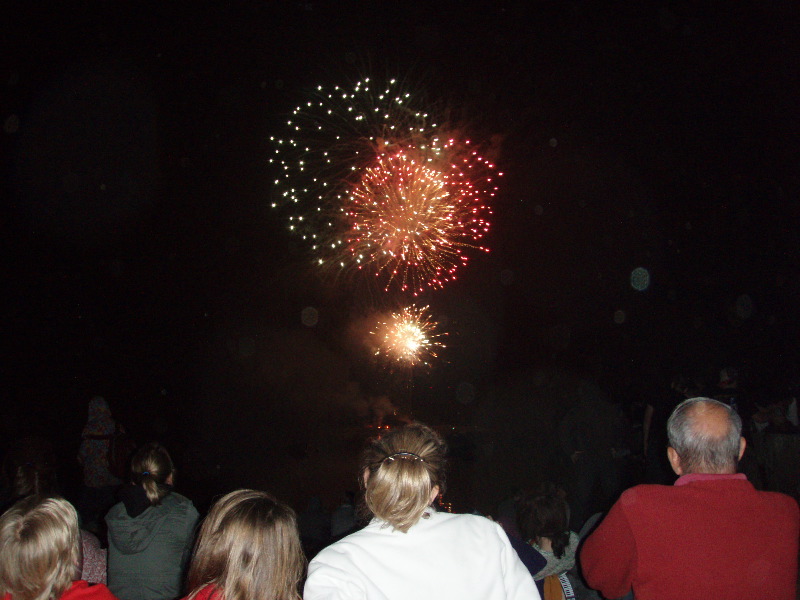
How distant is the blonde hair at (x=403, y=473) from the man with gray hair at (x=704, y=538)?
0.71 metres

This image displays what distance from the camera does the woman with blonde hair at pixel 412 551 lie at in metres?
2.16

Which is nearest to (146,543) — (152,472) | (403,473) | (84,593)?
(152,472)

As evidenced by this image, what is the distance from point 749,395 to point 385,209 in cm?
844

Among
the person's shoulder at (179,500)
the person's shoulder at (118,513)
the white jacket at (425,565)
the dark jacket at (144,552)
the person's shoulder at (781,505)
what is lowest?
the dark jacket at (144,552)

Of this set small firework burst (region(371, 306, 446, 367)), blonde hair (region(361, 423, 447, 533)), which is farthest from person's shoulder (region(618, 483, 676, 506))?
small firework burst (region(371, 306, 446, 367))

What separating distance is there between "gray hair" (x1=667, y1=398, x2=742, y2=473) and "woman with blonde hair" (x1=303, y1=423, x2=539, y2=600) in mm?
817

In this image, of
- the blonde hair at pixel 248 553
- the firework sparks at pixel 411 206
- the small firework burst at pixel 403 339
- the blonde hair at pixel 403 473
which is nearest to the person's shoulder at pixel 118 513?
the blonde hair at pixel 248 553

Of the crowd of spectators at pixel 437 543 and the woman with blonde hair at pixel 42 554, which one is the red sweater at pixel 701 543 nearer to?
the crowd of spectators at pixel 437 543

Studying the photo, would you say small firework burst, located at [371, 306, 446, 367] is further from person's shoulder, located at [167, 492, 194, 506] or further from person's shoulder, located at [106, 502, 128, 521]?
person's shoulder, located at [106, 502, 128, 521]

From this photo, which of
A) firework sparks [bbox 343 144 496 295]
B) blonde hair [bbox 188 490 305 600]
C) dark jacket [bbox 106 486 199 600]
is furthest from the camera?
firework sparks [bbox 343 144 496 295]

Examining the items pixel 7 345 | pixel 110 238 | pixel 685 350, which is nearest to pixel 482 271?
pixel 685 350

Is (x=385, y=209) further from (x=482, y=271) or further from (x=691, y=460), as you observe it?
(x=482, y=271)

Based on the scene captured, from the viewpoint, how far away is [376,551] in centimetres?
222

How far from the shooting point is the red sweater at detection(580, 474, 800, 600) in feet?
7.44
